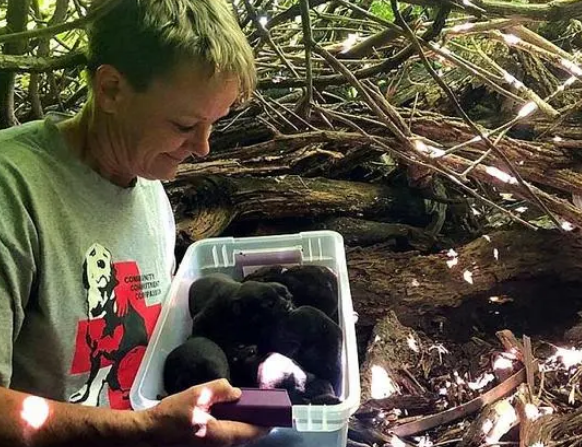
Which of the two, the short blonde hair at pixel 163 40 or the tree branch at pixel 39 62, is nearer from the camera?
the short blonde hair at pixel 163 40

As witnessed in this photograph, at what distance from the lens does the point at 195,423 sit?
0.77 metres

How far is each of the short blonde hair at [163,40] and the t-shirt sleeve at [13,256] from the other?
0.19m

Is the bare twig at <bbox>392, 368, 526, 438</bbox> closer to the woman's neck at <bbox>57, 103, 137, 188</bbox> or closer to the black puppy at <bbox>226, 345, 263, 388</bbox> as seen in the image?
the black puppy at <bbox>226, 345, 263, 388</bbox>

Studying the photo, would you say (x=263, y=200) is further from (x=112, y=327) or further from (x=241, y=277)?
(x=112, y=327)

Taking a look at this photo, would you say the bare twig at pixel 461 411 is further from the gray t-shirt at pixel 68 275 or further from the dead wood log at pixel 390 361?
the gray t-shirt at pixel 68 275

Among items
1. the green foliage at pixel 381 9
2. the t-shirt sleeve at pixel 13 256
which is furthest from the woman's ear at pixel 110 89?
the green foliage at pixel 381 9

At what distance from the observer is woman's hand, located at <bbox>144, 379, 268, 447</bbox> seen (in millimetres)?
772

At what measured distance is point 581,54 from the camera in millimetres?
1687

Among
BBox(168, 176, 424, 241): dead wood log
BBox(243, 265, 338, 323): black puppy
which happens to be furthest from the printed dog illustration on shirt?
BBox(168, 176, 424, 241): dead wood log

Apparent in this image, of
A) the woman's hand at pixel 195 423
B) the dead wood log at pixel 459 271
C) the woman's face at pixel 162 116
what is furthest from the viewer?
the dead wood log at pixel 459 271

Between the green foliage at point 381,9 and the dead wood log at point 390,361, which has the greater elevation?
the green foliage at point 381,9

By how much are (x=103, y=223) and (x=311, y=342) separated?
1.08 ft

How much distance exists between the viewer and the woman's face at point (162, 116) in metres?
0.89

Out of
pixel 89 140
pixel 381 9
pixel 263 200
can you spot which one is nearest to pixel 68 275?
pixel 89 140
